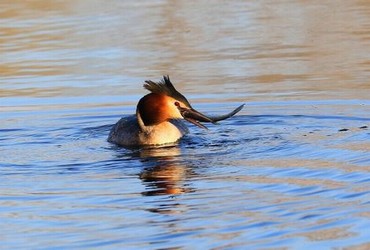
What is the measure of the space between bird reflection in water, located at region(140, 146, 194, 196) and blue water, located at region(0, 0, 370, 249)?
19 millimetres

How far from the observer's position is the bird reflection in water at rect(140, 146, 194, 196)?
8562 mm

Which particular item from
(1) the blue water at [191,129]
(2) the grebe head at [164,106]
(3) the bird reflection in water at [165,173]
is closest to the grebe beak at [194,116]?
(2) the grebe head at [164,106]

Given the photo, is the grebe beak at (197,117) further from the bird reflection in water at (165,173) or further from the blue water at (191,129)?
the bird reflection in water at (165,173)

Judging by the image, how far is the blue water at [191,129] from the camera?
7348 millimetres

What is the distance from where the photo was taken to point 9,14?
743 inches

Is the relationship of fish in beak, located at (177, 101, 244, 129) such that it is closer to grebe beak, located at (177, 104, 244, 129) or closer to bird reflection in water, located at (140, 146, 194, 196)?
grebe beak, located at (177, 104, 244, 129)

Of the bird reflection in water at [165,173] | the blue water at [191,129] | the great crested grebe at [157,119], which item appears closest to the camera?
the blue water at [191,129]

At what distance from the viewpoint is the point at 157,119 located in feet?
36.2

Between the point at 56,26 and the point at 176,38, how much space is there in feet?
7.34

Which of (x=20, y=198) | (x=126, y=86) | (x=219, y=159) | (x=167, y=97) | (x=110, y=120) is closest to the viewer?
(x=20, y=198)

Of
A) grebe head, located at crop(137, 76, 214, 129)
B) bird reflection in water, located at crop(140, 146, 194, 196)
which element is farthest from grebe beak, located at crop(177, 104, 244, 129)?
bird reflection in water, located at crop(140, 146, 194, 196)

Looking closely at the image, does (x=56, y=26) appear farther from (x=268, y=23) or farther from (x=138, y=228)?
(x=138, y=228)

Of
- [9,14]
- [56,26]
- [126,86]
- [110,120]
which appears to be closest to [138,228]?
[110,120]

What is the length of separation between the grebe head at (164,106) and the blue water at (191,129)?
26cm
